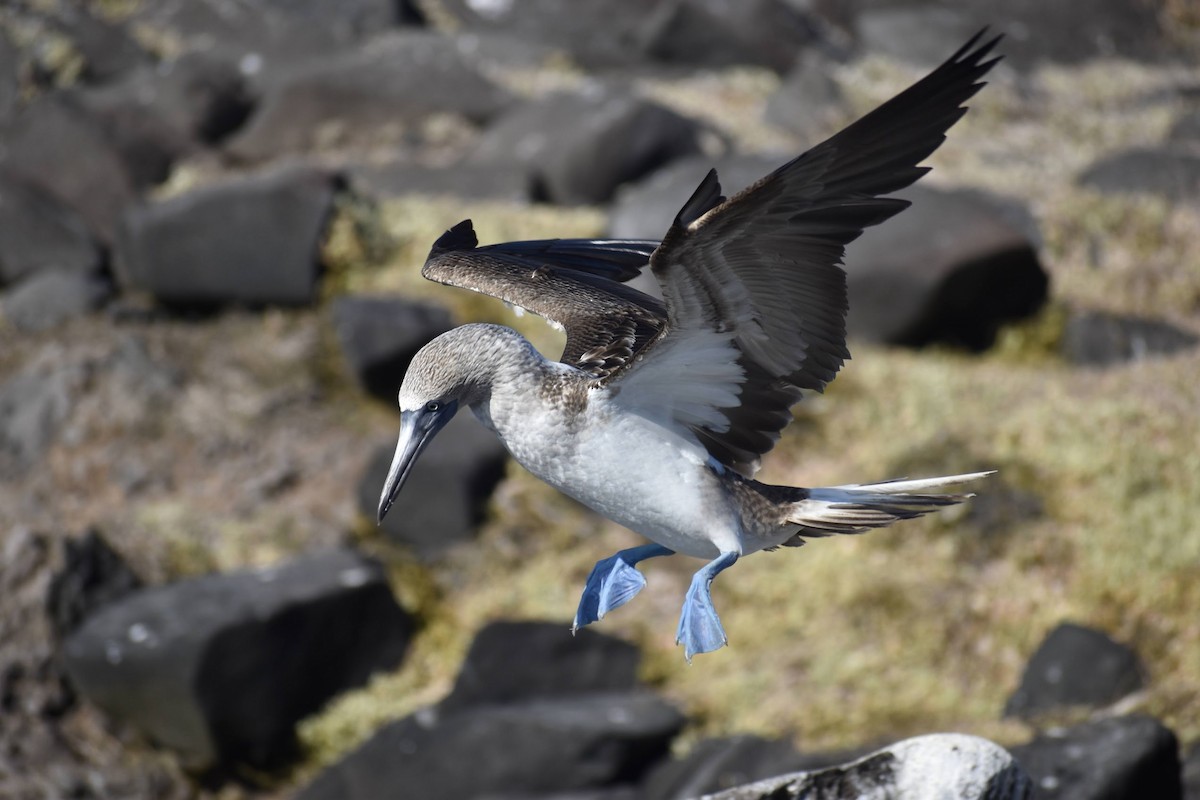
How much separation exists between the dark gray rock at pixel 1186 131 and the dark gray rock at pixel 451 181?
5250 millimetres

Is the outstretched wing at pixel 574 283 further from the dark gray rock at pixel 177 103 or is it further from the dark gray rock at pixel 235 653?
the dark gray rock at pixel 177 103

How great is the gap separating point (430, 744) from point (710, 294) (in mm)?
3759

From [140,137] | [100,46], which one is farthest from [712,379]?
[100,46]

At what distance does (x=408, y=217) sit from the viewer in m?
10.2

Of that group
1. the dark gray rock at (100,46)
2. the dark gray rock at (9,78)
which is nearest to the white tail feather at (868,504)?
the dark gray rock at (9,78)

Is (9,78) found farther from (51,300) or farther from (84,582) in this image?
(84,582)

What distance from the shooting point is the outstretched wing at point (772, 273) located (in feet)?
9.61

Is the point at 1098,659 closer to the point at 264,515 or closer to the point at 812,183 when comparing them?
the point at 812,183

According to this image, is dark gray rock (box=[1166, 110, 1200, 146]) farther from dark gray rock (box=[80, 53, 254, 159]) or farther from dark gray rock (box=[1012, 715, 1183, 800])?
dark gray rock (box=[80, 53, 254, 159])

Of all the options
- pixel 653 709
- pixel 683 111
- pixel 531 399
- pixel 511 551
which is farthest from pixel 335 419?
pixel 531 399

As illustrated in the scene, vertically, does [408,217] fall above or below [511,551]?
above

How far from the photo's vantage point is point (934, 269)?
335 inches

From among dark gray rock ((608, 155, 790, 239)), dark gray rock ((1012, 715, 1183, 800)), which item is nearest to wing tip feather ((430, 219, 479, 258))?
dark gray rock ((1012, 715, 1183, 800))

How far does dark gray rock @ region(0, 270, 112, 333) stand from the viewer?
9625 mm
